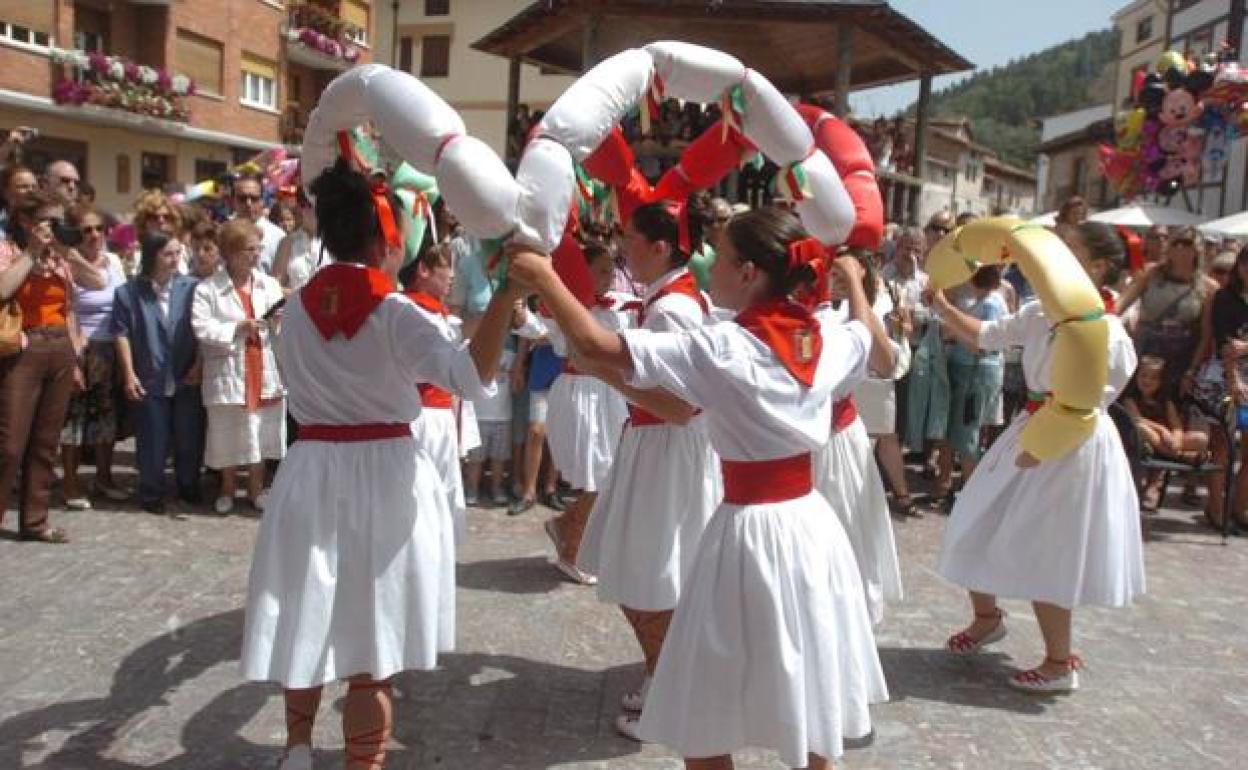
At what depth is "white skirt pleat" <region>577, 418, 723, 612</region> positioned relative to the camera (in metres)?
3.89

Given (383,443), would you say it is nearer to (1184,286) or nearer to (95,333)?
(95,333)

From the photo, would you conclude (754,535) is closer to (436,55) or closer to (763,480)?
(763,480)

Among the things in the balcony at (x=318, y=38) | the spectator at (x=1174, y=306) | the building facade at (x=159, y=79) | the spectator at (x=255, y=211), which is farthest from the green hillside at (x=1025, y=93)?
the spectator at (x=255, y=211)

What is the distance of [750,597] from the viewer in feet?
9.18

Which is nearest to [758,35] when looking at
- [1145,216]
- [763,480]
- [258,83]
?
[1145,216]

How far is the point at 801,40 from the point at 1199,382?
8248 millimetres

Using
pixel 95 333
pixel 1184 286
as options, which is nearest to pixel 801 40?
pixel 1184 286

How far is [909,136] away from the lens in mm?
18219

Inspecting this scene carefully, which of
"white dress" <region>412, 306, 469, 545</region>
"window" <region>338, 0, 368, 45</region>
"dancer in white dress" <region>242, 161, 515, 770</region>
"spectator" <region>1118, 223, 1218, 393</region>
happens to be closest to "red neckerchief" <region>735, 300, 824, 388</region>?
"dancer in white dress" <region>242, 161, 515, 770</region>

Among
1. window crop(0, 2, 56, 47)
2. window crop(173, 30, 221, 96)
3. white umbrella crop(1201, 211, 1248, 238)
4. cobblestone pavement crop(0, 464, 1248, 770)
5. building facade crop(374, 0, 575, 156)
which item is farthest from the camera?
building facade crop(374, 0, 575, 156)

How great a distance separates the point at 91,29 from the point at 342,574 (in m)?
27.4

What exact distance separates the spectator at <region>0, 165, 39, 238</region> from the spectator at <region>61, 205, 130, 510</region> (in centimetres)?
75

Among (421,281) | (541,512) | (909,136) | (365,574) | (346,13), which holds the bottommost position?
(541,512)

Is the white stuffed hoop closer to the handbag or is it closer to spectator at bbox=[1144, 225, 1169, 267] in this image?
the handbag
